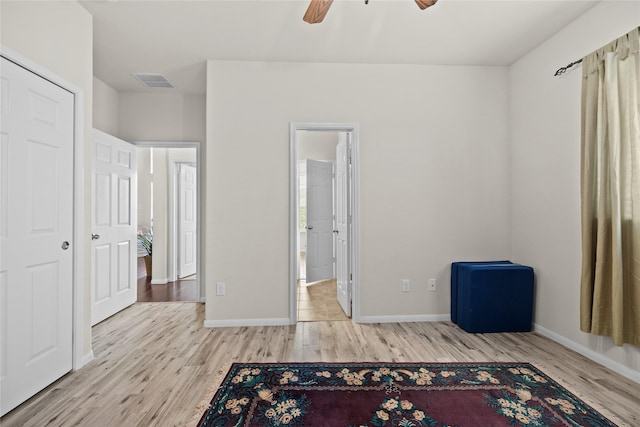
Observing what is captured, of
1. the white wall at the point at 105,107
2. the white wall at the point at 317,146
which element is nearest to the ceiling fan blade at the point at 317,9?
the white wall at the point at 105,107

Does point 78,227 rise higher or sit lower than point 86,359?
higher

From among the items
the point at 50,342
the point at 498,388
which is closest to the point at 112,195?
the point at 50,342

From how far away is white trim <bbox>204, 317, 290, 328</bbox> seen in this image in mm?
3492

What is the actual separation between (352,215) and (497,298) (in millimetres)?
1590

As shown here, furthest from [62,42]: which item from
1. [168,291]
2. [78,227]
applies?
[168,291]

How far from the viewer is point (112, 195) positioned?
3.91m

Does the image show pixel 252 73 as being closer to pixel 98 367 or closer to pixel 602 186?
pixel 98 367

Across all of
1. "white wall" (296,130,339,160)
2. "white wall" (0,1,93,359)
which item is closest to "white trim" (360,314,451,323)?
"white wall" (0,1,93,359)

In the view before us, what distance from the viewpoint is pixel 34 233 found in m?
2.14

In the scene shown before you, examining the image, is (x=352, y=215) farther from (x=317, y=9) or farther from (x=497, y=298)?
(x=317, y=9)

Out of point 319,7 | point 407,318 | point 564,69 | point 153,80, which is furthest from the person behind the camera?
point 153,80

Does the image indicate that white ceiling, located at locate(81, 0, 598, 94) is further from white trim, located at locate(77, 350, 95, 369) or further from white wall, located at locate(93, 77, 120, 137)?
white trim, located at locate(77, 350, 95, 369)

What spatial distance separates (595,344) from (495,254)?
1239mm

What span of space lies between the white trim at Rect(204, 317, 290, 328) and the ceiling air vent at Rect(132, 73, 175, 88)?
9.05ft
